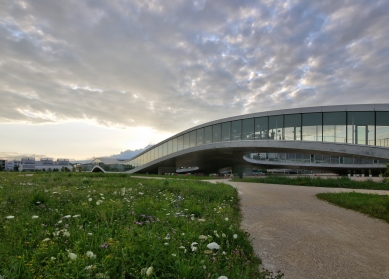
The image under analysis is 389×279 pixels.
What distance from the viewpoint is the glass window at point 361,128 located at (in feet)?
74.9

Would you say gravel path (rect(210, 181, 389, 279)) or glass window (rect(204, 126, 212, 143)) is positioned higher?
glass window (rect(204, 126, 212, 143))

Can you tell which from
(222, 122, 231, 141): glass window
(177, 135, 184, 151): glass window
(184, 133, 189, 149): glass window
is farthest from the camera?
(177, 135, 184, 151): glass window

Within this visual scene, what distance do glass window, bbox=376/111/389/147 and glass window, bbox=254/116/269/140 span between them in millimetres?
10735

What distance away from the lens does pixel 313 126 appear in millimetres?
25906

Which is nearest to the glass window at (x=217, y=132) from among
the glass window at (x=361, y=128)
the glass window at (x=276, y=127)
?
the glass window at (x=276, y=127)

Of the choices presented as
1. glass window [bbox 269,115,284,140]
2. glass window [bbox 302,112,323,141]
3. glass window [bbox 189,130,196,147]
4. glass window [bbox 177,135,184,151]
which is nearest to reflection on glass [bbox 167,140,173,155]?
glass window [bbox 177,135,184,151]

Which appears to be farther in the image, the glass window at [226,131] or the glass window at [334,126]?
the glass window at [226,131]

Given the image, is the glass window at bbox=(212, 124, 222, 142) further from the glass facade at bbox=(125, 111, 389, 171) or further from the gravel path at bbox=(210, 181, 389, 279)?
the gravel path at bbox=(210, 181, 389, 279)

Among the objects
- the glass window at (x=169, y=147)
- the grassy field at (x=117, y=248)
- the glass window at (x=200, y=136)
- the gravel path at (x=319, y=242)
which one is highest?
the glass window at (x=200, y=136)

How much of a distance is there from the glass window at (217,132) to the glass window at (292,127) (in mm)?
10410

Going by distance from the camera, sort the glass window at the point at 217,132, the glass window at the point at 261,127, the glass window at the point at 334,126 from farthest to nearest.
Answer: the glass window at the point at 217,132, the glass window at the point at 261,127, the glass window at the point at 334,126

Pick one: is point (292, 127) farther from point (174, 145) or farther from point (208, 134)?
point (174, 145)

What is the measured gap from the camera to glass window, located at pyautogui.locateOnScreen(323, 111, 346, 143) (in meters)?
24.0

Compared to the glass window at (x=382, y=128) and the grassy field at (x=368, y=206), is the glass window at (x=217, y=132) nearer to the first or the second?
the glass window at (x=382, y=128)
